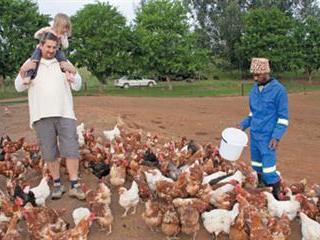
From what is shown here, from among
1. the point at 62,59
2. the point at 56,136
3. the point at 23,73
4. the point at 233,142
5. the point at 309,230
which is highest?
the point at 62,59

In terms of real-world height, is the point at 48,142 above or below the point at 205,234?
above

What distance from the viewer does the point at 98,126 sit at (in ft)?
40.2

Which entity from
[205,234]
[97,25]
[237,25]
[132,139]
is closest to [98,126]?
[132,139]

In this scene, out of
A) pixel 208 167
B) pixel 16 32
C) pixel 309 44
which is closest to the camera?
pixel 208 167

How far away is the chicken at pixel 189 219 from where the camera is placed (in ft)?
17.1

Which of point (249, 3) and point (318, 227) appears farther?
point (249, 3)

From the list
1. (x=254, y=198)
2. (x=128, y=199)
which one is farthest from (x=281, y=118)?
(x=128, y=199)

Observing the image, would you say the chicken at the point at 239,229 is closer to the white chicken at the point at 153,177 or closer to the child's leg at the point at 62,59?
the white chicken at the point at 153,177

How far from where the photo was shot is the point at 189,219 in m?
5.20

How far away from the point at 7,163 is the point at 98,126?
5.25 m

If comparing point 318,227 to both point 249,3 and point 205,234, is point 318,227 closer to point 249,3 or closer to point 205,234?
point 205,234

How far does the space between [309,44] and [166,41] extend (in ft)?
54.3

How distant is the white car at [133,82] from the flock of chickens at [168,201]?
37686mm

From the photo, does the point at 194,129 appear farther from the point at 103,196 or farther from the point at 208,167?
the point at 103,196
